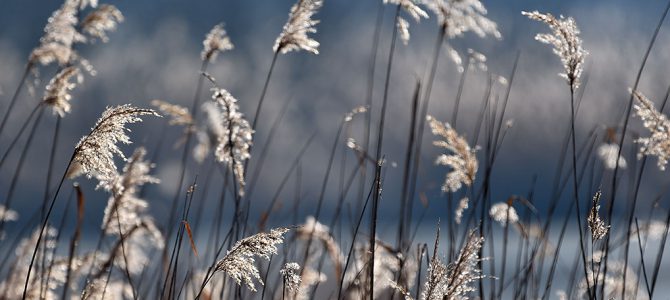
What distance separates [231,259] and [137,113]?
16.5 inches

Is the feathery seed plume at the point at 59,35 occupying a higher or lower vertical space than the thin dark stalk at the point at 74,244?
higher

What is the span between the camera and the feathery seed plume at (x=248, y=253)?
1655 millimetres

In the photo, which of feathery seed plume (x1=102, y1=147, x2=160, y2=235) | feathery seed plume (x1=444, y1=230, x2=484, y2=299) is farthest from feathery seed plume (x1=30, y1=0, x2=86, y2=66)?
feathery seed plume (x1=444, y1=230, x2=484, y2=299)

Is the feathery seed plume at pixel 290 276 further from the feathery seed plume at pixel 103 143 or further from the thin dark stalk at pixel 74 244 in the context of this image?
the thin dark stalk at pixel 74 244

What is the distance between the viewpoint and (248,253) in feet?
5.50

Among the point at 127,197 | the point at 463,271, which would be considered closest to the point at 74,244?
the point at 127,197

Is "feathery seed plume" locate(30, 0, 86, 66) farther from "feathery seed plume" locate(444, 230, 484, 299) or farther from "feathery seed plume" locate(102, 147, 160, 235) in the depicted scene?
"feathery seed plume" locate(444, 230, 484, 299)

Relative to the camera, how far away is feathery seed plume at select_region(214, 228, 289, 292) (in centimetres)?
166

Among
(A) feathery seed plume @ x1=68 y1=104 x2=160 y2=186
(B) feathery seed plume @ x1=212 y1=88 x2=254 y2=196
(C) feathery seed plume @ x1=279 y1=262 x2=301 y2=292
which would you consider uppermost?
(B) feathery seed plume @ x1=212 y1=88 x2=254 y2=196

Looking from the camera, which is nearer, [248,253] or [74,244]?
[248,253]

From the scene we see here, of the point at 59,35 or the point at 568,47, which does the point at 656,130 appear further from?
the point at 59,35

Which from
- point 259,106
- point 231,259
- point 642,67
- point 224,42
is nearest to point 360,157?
point 259,106

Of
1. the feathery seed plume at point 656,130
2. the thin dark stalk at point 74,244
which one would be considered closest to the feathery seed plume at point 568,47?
the feathery seed plume at point 656,130

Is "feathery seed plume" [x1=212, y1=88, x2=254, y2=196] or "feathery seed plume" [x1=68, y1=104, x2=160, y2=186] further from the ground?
"feathery seed plume" [x1=212, y1=88, x2=254, y2=196]
